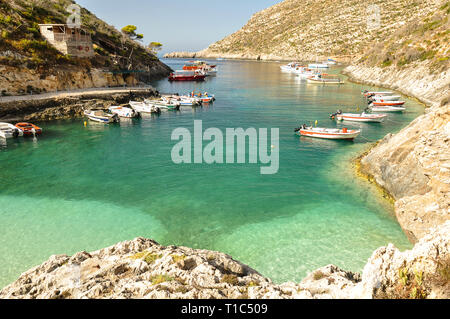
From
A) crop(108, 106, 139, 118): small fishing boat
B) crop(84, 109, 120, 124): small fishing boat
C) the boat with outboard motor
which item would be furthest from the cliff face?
crop(84, 109, 120, 124): small fishing boat

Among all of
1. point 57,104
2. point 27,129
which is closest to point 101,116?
point 57,104

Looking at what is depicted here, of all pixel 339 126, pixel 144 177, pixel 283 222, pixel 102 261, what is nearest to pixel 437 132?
pixel 283 222

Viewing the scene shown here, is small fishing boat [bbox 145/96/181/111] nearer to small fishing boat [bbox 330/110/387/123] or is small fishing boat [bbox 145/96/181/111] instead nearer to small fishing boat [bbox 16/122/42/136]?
small fishing boat [bbox 16/122/42/136]

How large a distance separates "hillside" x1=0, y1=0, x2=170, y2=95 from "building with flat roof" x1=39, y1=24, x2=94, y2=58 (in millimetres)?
1179

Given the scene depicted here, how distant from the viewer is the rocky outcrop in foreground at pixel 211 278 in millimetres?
6391

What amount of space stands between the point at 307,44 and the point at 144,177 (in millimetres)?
173555

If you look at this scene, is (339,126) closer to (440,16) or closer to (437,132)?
(437,132)

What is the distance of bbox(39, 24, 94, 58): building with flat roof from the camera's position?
179 ft

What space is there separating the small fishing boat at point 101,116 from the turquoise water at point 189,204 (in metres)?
7.54

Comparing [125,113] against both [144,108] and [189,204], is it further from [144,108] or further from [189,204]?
[189,204]

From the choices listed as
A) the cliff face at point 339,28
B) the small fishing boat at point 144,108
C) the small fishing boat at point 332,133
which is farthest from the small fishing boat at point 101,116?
the cliff face at point 339,28

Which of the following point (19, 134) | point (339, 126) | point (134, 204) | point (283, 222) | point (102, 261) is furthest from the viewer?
point (339, 126)

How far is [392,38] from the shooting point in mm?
82812

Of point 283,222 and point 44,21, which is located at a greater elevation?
point 44,21
